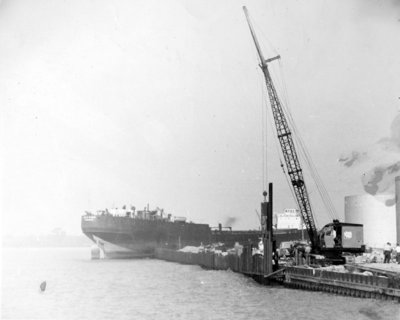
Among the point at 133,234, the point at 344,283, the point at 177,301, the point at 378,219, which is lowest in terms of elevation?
the point at 177,301

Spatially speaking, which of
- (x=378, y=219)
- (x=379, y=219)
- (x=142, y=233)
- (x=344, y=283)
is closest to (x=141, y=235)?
(x=142, y=233)

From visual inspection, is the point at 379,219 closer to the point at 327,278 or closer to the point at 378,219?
the point at 378,219

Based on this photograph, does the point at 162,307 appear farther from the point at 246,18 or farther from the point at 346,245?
the point at 246,18

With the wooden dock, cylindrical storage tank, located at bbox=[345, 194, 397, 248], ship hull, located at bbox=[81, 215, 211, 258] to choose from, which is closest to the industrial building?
cylindrical storage tank, located at bbox=[345, 194, 397, 248]

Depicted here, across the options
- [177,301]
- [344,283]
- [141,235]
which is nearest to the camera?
[344,283]

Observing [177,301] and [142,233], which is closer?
[177,301]
